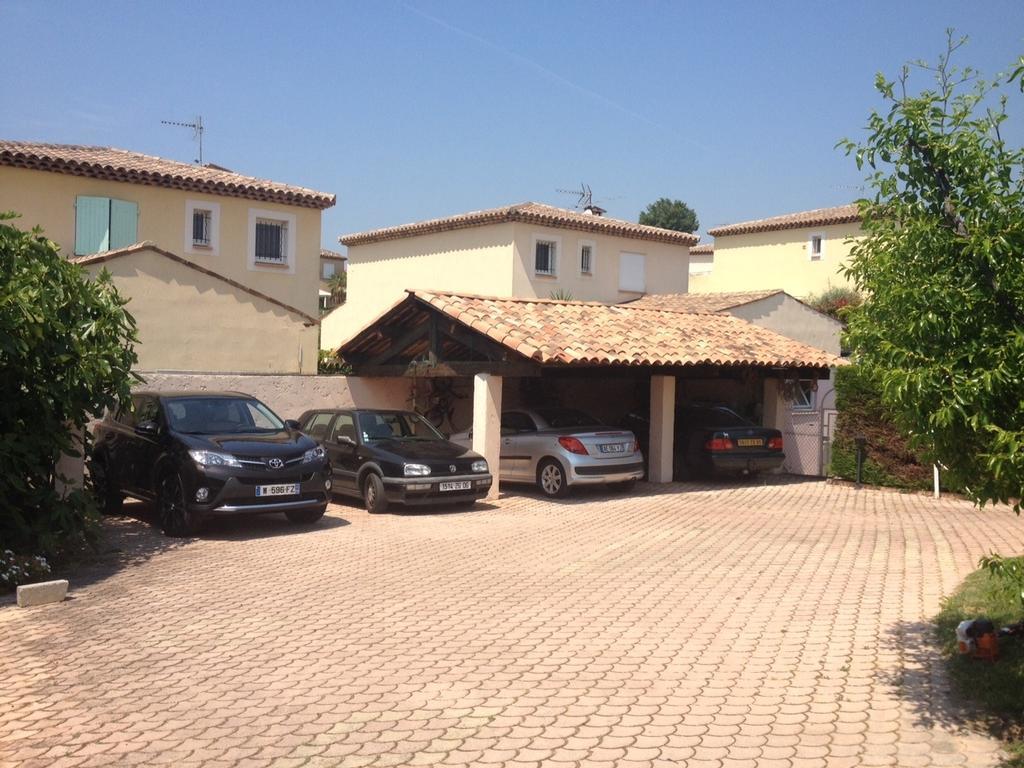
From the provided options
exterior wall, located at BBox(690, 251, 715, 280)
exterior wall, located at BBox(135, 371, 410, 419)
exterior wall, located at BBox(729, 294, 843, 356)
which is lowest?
exterior wall, located at BBox(135, 371, 410, 419)

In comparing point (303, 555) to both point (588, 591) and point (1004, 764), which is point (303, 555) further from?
point (1004, 764)

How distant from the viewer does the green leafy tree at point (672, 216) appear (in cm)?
7900

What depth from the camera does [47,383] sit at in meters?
9.91

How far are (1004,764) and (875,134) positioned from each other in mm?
3492

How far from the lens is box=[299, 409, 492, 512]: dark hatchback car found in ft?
45.9

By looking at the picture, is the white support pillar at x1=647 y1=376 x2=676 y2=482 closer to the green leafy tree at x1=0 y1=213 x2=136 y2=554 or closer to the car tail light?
the car tail light

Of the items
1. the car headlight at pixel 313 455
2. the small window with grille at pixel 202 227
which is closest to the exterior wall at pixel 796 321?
the small window with grille at pixel 202 227

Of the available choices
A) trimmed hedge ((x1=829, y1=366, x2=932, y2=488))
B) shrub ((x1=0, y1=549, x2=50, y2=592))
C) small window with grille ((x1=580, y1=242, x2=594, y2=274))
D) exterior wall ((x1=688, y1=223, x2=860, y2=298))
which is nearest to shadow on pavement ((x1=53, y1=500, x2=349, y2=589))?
shrub ((x1=0, y1=549, x2=50, y2=592))

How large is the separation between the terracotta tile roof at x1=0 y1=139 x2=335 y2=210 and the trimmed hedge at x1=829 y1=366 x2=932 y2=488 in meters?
15.0

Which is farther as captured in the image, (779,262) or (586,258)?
(779,262)

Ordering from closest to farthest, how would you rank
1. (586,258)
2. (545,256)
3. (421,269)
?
→ (545,256)
(586,258)
(421,269)

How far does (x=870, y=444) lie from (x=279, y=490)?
11410mm

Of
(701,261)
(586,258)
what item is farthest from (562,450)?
(701,261)

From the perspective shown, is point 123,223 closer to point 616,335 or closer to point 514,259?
point 514,259
